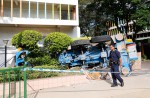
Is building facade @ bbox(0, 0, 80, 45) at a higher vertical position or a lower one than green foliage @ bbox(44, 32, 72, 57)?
higher

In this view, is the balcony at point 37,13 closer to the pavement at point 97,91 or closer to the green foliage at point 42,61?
the green foliage at point 42,61

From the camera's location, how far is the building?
24953 mm

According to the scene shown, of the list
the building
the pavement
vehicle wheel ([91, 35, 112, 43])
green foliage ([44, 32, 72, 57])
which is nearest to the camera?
the pavement

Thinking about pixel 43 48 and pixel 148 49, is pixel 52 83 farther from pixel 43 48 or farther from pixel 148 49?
pixel 148 49

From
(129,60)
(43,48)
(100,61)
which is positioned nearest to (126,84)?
(129,60)

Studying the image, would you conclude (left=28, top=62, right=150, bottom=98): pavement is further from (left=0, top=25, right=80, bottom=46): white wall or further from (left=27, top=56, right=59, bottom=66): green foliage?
(left=0, top=25, right=80, bottom=46): white wall

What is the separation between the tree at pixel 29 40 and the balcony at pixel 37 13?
33.1ft

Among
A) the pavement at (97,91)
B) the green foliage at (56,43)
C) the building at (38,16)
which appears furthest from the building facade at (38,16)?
the pavement at (97,91)

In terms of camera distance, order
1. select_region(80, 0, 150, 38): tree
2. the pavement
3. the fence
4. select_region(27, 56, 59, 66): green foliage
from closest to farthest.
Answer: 1. the fence
2. the pavement
3. select_region(27, 56, 59, 66): green foliage
4. select_region(80, 0, 150, 38): tree

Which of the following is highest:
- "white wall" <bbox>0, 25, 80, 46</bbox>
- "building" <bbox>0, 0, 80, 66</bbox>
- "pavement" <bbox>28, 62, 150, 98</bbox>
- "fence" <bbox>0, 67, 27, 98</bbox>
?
"building" <bbox>0, 0, 80, 66</bbox>

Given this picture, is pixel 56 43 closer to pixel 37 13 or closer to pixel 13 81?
pixel 13 81

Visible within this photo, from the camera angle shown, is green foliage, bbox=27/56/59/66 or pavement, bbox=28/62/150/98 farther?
green foliage, bbox=27/56/59/66

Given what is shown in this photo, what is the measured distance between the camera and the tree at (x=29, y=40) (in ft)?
48.1

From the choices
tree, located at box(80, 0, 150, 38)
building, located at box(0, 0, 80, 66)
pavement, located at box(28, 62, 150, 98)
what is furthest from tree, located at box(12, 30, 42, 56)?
tree, located at box(80, 0, 150, 38)
